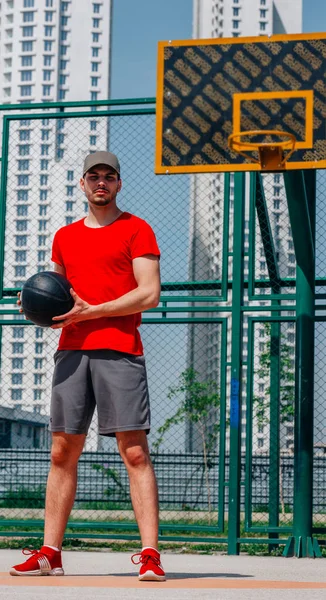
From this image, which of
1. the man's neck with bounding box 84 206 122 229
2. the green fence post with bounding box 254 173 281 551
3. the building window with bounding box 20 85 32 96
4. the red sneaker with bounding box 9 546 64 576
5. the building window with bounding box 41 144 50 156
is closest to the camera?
the red sneaker with bounding box 9 546 64 576

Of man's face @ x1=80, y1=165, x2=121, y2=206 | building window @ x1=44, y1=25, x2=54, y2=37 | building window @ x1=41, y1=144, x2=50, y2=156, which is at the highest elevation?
building window @ x1=44, y1=25, x2=54, y2=37

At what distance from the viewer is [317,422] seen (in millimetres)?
8578

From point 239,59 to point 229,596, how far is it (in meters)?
→ 3.46

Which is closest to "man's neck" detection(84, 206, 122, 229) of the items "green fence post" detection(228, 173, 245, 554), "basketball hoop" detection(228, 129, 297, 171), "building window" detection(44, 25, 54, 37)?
"basketball hoop" detection(228, 129, 297, 171)

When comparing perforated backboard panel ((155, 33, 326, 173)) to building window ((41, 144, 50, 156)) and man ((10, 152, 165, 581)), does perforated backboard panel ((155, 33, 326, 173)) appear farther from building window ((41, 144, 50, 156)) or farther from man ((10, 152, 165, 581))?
building window ((41, 144, 50, 156))

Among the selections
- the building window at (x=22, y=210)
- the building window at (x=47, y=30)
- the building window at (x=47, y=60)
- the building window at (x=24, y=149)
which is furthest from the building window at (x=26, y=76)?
the building window at (x=24, y=149)

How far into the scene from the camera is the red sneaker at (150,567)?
4516 mm

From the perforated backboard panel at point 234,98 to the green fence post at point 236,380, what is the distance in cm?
149

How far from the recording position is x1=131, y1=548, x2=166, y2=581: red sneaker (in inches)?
178

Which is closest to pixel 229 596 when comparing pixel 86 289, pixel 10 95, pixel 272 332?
pixel 86 289

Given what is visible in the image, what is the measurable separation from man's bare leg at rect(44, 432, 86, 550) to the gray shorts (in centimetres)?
8

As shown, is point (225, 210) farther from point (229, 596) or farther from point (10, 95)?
point (10, 95)

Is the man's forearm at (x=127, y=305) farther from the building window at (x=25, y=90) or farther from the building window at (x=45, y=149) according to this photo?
the building window at (x=25, y=90)

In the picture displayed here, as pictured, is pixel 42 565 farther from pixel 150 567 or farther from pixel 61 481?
pixel 150 567
